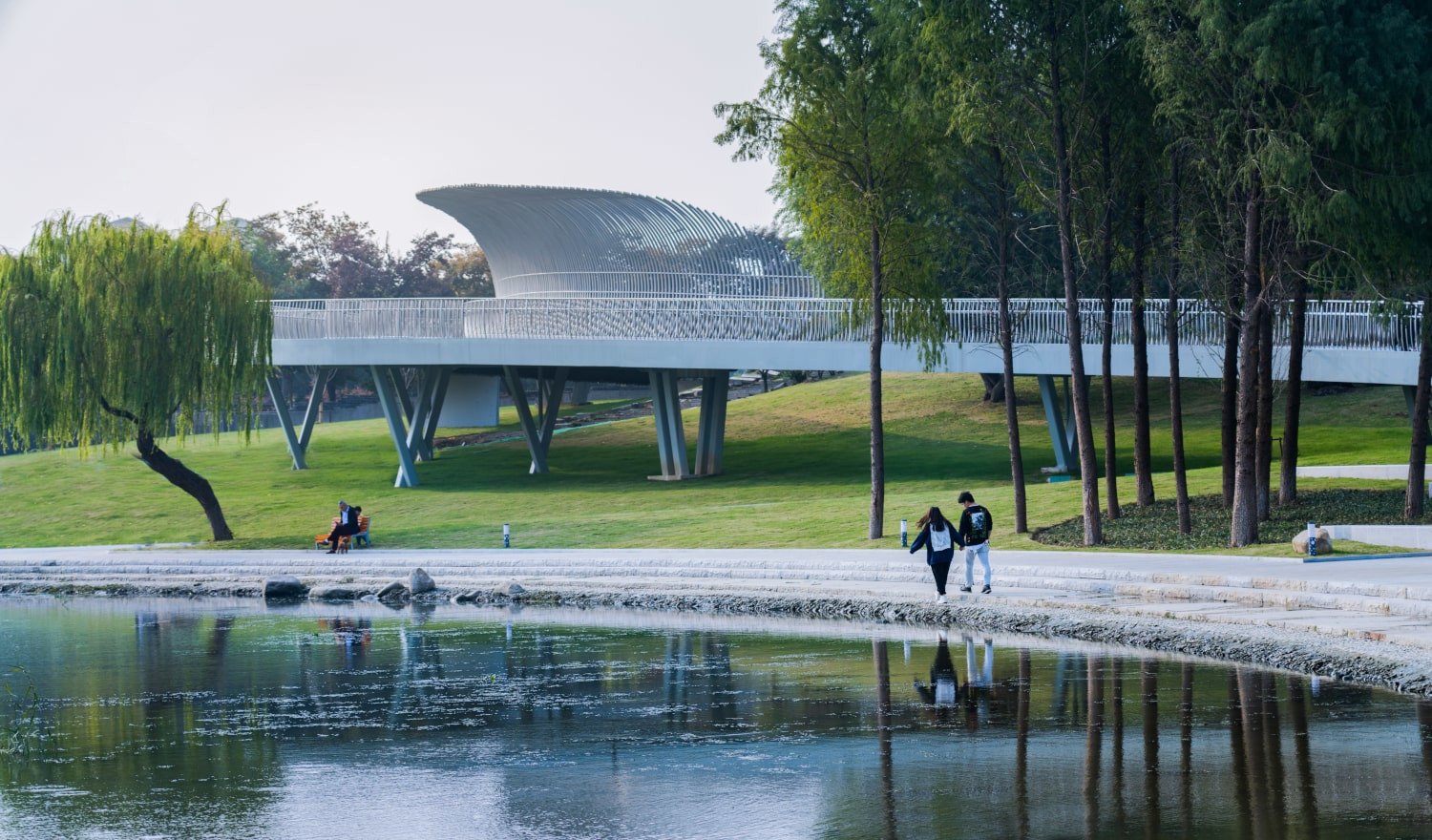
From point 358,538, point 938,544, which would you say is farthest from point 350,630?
point 358,538

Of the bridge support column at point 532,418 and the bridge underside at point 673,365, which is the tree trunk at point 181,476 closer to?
the bridge underside at point 673,365

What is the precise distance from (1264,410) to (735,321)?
63.6ft

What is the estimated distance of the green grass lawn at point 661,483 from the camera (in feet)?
113

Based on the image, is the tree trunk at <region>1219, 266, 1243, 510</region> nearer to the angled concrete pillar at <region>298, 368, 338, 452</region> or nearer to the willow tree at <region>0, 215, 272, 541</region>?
the willow tree at <region>0, 215, 272, 541</region>

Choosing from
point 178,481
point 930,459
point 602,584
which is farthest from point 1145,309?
point 178,481

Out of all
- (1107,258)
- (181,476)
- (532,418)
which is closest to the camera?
(1107,258)

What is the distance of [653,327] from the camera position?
46.2 meters

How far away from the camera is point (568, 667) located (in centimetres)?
1812

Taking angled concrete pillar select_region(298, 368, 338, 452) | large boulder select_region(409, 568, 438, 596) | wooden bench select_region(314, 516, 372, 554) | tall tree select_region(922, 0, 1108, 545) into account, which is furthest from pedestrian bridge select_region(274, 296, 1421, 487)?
wooden bench select_region(314, 516, 372, 554)

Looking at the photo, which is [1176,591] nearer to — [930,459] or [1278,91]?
[1278,91]

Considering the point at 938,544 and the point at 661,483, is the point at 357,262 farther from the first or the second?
the point at 938,544

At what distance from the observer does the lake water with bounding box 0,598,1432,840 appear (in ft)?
34.0

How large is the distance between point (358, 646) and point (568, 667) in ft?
13.1

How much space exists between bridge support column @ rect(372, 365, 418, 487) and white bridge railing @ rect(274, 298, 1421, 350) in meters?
1.86
